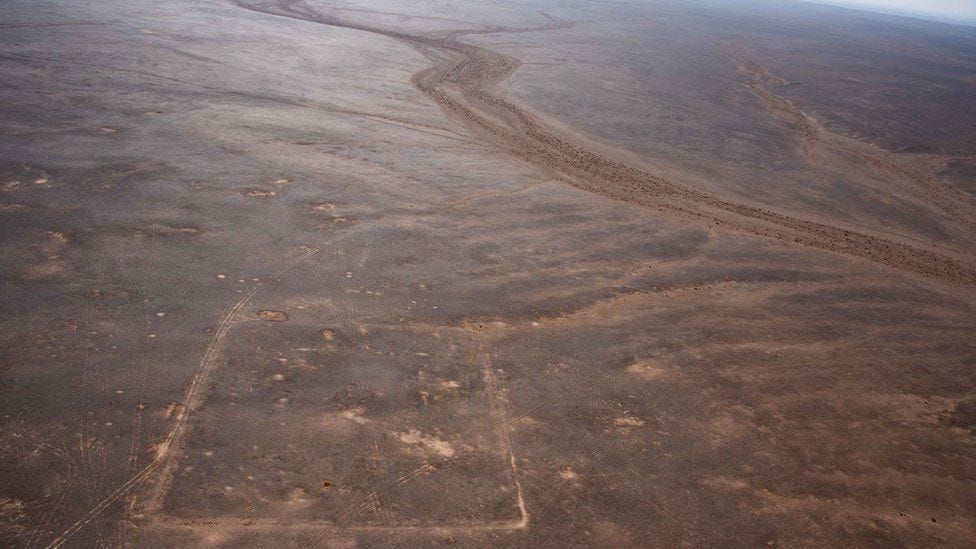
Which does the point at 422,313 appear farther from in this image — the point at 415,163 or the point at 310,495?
the point at 415,163

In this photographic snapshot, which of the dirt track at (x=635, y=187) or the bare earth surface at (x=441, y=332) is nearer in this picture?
the bare earth surface at (x=441, y=332)

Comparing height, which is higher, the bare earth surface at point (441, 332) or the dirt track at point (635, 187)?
the dirt track at point (635, 187)

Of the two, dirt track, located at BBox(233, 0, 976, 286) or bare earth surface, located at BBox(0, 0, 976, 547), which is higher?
dirt track, located at BBox(233, 0, 976, 286)

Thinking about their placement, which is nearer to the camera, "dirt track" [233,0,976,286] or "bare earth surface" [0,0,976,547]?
"bare earth surface" [0,0,976,547]
